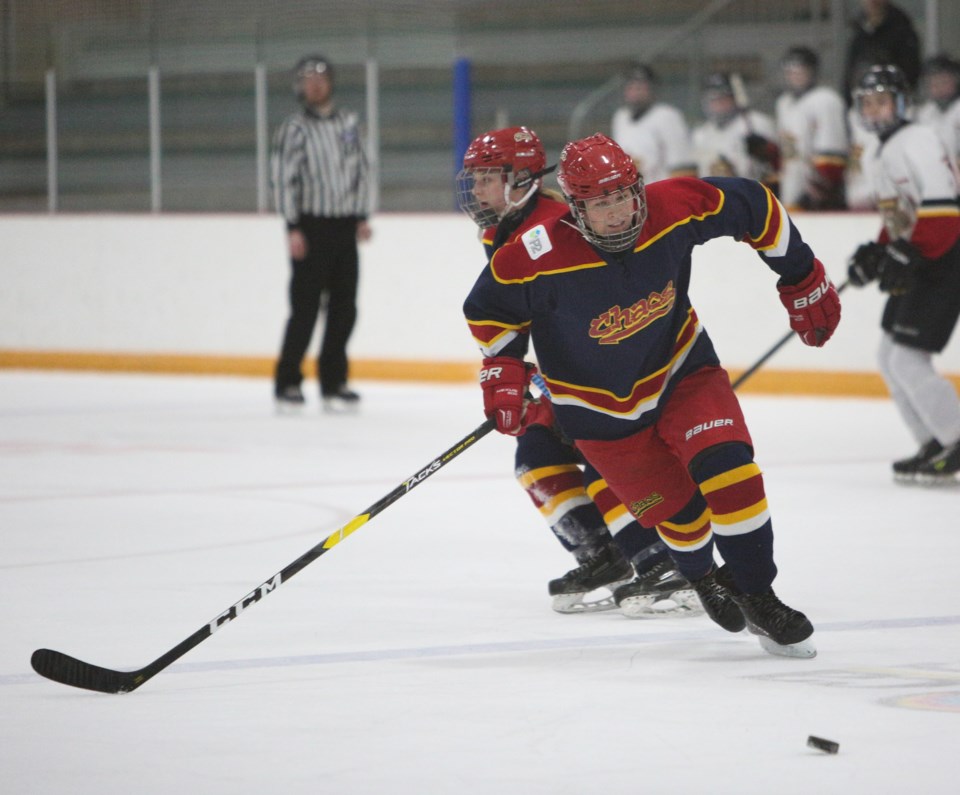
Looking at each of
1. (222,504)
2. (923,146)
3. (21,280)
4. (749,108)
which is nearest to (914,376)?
(923,146)

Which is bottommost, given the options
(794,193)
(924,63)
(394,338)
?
(394,338)

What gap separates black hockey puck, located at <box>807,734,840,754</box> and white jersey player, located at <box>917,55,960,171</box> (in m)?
6.43

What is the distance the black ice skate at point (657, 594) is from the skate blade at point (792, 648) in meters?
0.43

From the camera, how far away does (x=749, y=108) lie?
9750mm

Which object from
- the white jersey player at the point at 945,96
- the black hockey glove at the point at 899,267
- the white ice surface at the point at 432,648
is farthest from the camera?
the white jersey player at the point at 945,96

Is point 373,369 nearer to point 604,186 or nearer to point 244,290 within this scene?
point 244,290

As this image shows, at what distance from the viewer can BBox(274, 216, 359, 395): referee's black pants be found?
8.44 meters

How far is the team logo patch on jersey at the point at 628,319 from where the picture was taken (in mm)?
3381

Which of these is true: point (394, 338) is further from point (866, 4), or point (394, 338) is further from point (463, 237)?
point (866, 4)

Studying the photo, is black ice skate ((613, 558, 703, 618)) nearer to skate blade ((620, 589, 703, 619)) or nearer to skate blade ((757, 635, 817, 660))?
skate blade ((620, 589, 703, 619))

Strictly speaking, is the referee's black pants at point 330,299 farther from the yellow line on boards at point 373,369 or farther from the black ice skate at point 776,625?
the black ice skate at point 776,625

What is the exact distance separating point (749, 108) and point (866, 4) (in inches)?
38.6

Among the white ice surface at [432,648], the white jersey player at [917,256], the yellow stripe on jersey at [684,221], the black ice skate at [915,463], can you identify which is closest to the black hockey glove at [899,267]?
the white jersey player at [917,256]

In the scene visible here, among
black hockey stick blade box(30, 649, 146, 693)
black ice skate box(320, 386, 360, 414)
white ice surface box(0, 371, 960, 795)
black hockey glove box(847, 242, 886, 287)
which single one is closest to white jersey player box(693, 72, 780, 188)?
black ice skate box(320, 386, 360, 414)
